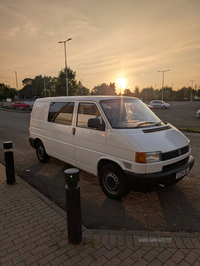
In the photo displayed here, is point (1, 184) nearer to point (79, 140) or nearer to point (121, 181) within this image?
point (79, 140)

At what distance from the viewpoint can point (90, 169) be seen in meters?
4.26

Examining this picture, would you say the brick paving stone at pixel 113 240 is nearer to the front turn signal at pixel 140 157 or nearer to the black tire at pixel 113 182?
the black tire at pixel 113 182

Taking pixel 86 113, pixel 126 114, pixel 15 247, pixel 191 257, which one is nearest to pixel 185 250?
pixel 191 257

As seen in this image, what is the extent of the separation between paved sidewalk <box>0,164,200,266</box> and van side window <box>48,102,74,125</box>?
7.39 feet

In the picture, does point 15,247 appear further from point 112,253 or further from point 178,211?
point 178,211

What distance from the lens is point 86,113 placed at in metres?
4.32

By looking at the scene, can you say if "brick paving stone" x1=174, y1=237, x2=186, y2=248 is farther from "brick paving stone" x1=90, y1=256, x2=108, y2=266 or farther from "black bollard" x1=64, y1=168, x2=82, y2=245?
"black bollard" x1=64, y1=168, x2=82, y2=245

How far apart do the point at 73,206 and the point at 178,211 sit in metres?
2.02

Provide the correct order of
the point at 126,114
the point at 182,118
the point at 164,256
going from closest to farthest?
the point at 164,256 → the point at 126,114 → the point at 182,118

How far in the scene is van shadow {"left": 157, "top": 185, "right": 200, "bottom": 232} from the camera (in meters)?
3.16

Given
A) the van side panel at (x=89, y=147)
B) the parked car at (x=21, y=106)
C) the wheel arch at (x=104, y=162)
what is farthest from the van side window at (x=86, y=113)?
A: the parked car at (x=21, y=106)

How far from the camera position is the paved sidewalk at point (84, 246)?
2.44 m

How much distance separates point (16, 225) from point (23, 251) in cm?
63

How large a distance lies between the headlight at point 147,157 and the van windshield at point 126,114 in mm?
687
